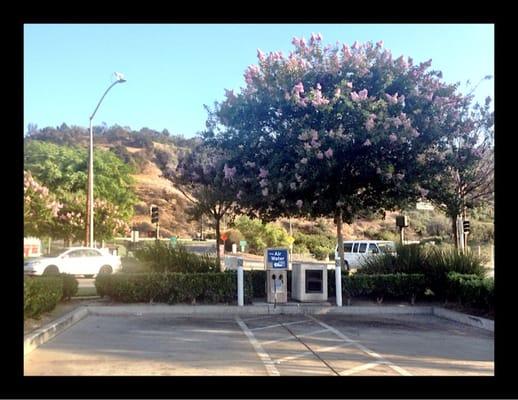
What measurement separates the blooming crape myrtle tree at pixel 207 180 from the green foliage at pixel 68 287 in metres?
3.83

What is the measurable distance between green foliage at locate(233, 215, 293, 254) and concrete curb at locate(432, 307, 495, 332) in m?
27.9

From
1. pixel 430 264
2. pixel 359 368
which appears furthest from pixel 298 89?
pixel 359 368

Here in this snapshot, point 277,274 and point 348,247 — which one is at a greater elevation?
point 277,274

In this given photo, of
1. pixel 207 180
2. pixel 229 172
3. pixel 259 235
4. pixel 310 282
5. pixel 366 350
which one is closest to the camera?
pixel 366 350

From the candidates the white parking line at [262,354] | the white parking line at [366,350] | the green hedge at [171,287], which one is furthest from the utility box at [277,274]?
the white parking line at [262,354]

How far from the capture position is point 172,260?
14.6 m

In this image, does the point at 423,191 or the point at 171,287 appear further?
the point at 423,191

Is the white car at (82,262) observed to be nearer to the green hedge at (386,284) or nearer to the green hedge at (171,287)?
the green hedge at (171,287)

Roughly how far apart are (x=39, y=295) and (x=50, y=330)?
35.9 inches

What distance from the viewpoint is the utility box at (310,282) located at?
46.4 feet

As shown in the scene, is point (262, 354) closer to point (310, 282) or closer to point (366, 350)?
point (366, 350)

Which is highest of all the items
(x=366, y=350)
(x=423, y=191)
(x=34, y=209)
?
(x=423, y=191)

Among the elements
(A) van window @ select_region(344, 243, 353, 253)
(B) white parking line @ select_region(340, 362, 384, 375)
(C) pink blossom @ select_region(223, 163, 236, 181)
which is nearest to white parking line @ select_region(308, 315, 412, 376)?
(B) white parking line @ select_region(340, 362, 384, 375)

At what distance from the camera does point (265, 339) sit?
32.1 feet
